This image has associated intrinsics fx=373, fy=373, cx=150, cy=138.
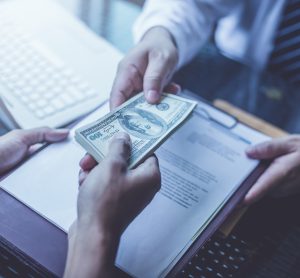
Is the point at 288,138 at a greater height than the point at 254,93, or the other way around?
the point at 288,138

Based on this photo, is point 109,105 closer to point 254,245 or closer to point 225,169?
point 225,169

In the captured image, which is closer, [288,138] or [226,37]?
[288,138]

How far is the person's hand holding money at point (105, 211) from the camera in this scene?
507 mm

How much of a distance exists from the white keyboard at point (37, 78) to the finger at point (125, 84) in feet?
0.42

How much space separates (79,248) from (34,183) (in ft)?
0.63

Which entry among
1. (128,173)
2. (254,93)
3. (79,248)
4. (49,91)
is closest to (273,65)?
(254,93)

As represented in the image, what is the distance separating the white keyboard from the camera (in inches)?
32.8

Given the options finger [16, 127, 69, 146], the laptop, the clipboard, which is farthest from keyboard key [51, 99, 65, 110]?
the clipboard

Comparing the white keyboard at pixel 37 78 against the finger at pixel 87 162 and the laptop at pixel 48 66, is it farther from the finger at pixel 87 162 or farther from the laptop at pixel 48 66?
the finger at pixel 87 162

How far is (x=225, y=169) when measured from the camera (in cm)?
75

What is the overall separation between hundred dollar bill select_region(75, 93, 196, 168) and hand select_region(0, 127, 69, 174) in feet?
0.33

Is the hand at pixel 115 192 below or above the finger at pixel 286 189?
above

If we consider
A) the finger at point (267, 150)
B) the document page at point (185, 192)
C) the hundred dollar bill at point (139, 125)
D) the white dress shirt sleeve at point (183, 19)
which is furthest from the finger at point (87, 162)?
the white dress shirt sleeve at point (183, 19)

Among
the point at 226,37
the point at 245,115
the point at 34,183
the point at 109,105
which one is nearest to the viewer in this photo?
the point at 34,183
